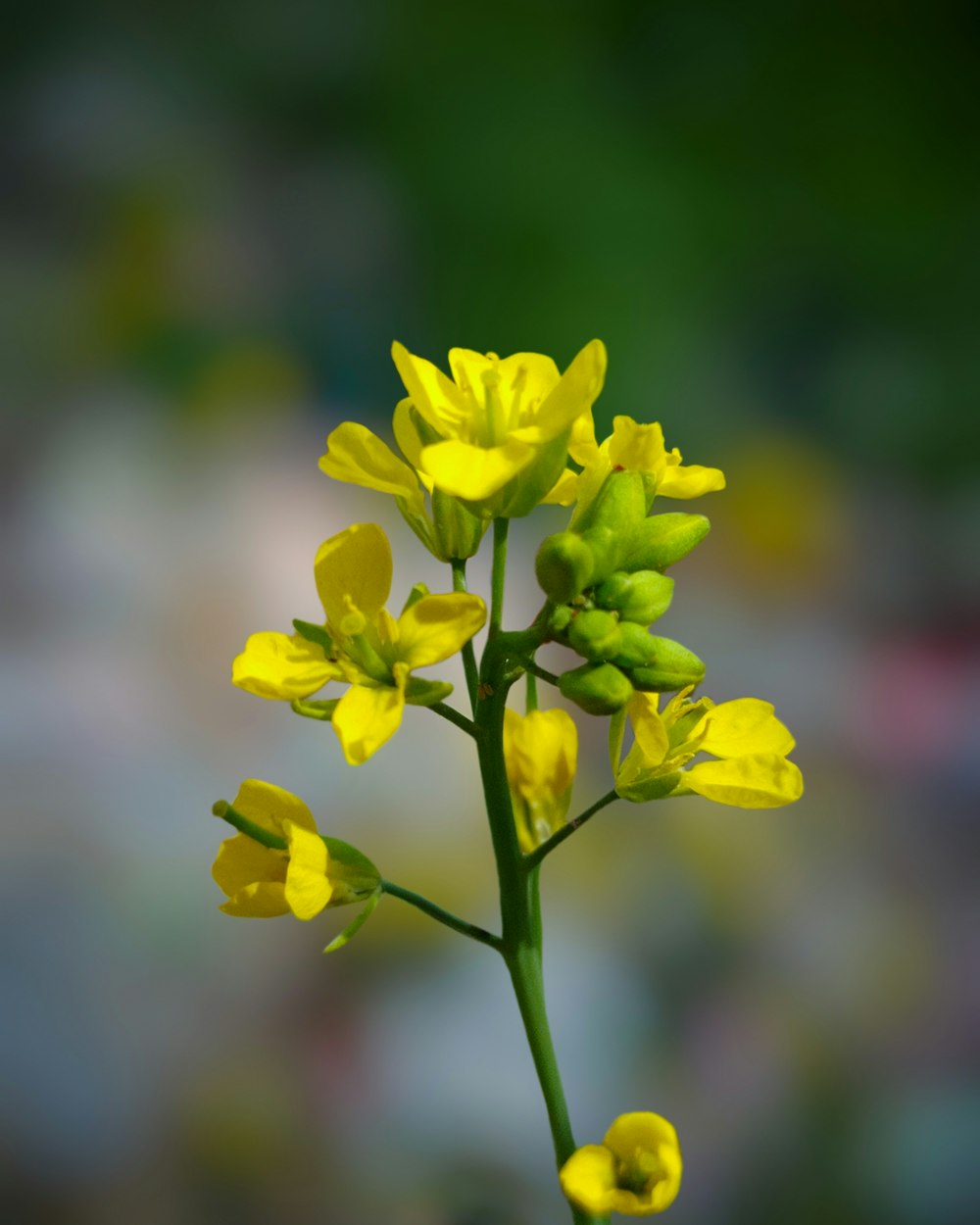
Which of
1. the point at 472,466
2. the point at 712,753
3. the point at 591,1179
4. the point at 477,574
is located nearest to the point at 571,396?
the point at 472,466

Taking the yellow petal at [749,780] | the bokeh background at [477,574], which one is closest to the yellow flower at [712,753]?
the yellow petal at [749,780]

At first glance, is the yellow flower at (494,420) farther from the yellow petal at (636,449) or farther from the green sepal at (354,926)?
the green sepal at (354,926)

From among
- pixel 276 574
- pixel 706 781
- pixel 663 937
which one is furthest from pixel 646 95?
pixel 706 781

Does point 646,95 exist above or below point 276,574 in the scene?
above

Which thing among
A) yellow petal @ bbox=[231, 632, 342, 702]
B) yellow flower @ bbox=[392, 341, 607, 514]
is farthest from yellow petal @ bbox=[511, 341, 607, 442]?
yellow petal @ bbox=[231, 632, 342, 702]

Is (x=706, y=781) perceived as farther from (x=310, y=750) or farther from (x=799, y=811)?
(x=799, y=811)

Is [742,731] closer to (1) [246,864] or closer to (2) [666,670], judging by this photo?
(2) [666,670]
